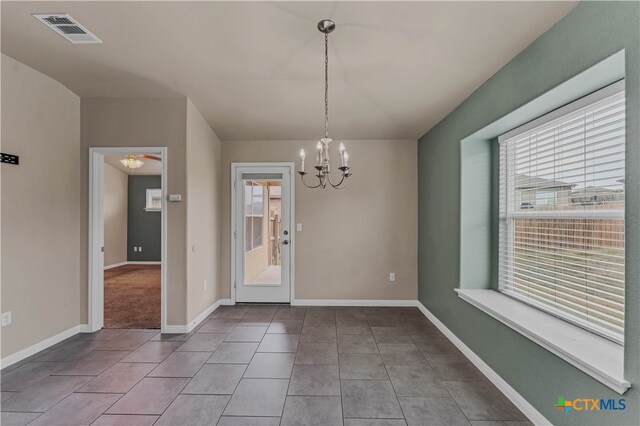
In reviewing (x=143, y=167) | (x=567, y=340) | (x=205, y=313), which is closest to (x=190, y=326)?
(x=205, y=313)

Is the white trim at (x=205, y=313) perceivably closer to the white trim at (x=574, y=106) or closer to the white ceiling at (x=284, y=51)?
the white ceiling at (x=284, y=51)

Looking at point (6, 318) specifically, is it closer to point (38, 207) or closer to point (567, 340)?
point (38, 207)

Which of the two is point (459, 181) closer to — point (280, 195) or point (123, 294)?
point (280, 195)

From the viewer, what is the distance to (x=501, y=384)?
86.8 inches

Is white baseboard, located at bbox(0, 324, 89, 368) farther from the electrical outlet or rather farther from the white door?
the white door

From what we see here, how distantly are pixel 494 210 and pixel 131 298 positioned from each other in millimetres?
5269

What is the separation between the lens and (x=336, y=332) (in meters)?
3.33

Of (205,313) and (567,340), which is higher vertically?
(567,340)

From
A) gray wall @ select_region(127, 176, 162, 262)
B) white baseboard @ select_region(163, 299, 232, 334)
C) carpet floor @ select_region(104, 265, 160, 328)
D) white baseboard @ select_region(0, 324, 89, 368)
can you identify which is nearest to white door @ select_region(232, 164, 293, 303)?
white baseboard @ select_region(163, 299, 232, 334)

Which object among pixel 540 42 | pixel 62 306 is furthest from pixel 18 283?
pixel 540 42

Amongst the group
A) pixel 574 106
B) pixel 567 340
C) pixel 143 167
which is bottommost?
pixel 567 340

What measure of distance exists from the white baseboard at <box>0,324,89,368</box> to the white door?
1837mm

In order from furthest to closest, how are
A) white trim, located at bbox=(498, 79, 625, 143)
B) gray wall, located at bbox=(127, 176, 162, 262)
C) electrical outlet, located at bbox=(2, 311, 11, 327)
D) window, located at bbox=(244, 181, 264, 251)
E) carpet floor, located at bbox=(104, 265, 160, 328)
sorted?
gray wall, located at bbox=(127, 176, 162, 262) < window, located at bbox=(244, 181, 264, 251) < carpet floor, located at bbox=(104, 265, 160, 328) < electrical outlet, located at bbox=(2, 311, 11, 327) < white trim, located at bbox=(498, 79, 625, 143)

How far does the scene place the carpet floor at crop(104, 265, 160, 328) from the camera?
11.9 feet
